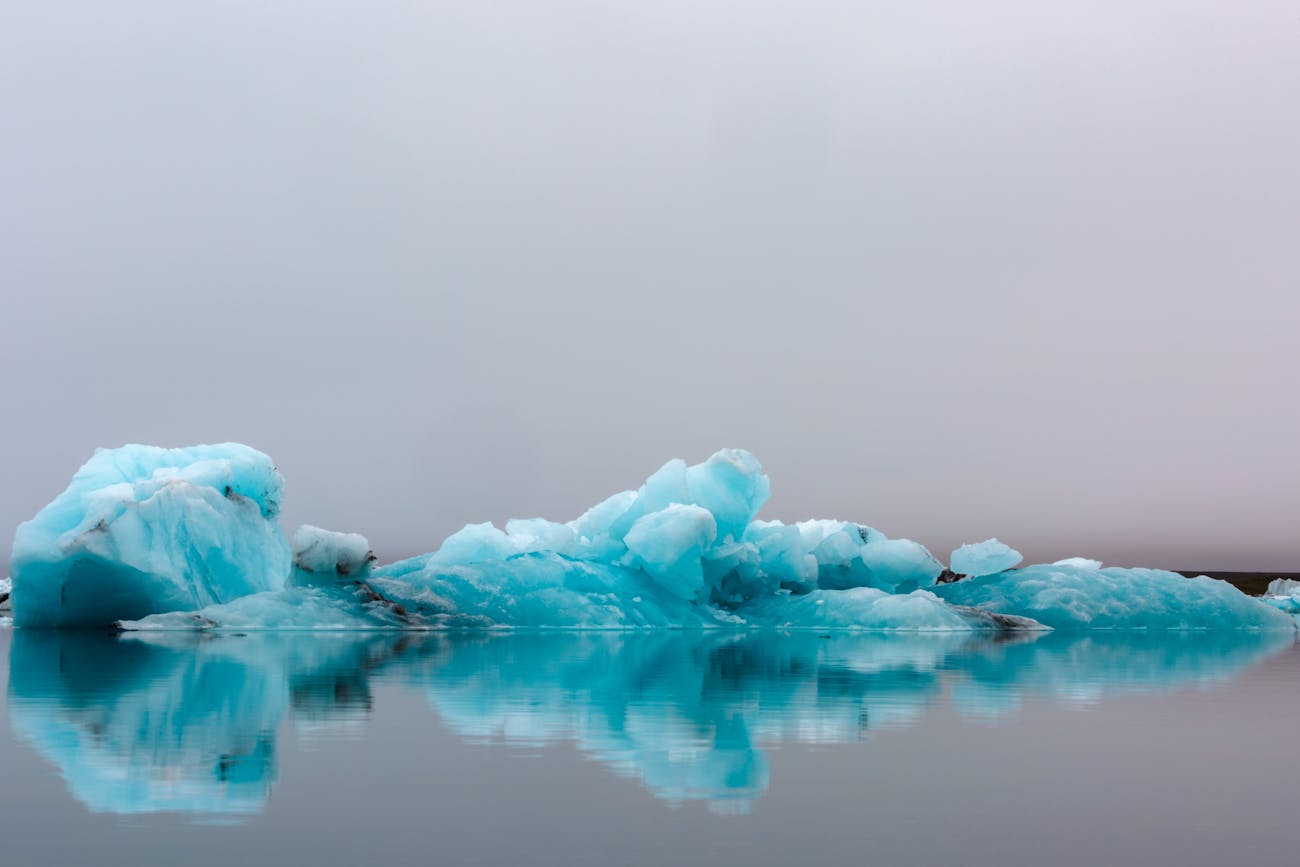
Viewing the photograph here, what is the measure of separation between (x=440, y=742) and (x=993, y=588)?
2289 cm

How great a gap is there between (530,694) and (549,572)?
14220 mm

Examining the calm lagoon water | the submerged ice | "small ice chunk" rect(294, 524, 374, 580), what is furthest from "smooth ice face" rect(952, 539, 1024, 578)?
the calm lagoon water

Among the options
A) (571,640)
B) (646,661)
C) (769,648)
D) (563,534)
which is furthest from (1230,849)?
(563,534)

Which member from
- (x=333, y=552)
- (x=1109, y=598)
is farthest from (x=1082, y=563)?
(x=333, y=552)

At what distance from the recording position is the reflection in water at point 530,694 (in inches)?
235

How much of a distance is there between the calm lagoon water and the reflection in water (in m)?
0.04

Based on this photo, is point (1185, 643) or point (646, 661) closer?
point (646, 661)

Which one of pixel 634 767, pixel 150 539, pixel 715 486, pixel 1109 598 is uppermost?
pixel 715 486

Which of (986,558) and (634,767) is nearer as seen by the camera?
(634,767)

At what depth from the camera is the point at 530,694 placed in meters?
9.89

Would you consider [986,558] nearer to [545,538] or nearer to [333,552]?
[545,538]

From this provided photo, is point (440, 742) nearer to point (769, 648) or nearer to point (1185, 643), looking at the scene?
point (769, 648)

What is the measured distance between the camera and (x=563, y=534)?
85.4ft

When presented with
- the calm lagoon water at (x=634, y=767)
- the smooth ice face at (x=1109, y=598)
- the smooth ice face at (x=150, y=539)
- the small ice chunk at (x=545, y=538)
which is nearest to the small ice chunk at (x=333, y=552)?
the smooth ice face at (x=150, y=539)
